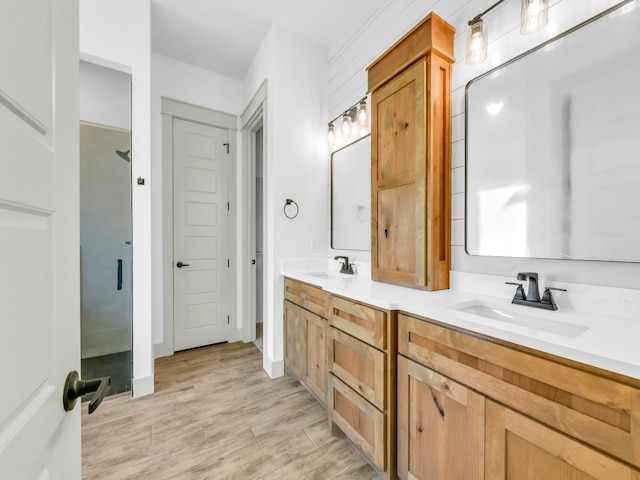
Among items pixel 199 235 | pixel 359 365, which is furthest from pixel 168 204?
pixel 359 365

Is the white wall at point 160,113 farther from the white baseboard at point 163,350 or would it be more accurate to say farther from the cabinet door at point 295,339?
the cabinet door at point 295,339

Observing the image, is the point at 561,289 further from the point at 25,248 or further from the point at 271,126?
the point at 271,126

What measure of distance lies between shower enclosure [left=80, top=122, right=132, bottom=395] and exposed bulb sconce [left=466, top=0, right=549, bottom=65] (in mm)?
2418

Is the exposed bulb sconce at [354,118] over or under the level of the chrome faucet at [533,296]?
over

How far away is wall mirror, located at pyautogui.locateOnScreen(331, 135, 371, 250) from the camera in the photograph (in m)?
2.31

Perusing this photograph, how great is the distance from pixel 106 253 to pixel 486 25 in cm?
288

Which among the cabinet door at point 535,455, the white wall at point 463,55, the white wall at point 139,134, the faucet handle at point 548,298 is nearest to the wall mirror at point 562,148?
the white wall at point 463,55

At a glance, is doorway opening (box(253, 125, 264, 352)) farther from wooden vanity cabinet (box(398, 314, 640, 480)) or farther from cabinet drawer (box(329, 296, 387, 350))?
wooden vanity cabinet (box(398, 314, 640, 480))

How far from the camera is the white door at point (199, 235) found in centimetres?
308

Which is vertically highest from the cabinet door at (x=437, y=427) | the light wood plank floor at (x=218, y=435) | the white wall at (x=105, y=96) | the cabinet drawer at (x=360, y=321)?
the white wall at (x=105, y=96)

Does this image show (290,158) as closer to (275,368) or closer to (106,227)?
(106,227)

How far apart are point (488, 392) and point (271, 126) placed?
7.98 ft

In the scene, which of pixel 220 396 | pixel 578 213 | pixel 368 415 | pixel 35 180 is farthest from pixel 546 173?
pixel 220 396

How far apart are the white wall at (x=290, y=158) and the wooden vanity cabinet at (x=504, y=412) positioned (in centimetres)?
147
